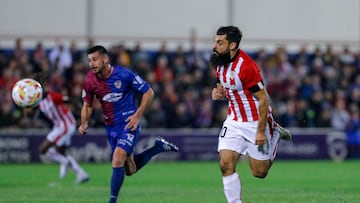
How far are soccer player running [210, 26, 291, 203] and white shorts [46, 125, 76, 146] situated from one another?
27.7ft

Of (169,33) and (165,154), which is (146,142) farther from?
(169,33)

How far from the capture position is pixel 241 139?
12.2 meters

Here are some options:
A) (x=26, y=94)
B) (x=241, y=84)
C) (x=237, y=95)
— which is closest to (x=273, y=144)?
(x=237, y=95)

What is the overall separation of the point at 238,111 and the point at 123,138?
2.26 meters

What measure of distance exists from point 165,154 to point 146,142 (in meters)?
1.15

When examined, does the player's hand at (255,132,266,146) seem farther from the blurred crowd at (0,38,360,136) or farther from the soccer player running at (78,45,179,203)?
the blurred crowd at (0,38,360,136)

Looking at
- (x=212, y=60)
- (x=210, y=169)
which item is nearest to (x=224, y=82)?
(x=212, y=60)

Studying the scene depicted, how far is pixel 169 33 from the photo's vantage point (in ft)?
102

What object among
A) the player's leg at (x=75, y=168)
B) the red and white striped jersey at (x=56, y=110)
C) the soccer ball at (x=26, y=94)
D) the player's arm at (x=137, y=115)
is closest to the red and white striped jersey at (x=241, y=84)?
the player's arm at (x=137, y=115)

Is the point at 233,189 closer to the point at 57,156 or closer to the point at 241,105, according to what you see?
the point at 241,105

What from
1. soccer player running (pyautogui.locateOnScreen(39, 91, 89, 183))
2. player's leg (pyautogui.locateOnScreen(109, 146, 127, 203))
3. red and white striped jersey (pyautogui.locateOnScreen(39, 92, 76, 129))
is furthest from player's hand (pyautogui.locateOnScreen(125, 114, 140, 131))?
soccer player running (pyautogui.locateOnScreen(39, 91, 89, 183))

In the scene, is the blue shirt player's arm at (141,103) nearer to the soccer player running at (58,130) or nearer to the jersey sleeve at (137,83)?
the jersey sleeve at (137,83)

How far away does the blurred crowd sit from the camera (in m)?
26.4

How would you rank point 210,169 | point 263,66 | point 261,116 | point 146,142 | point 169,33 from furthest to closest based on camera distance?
point 169,33 → point 263,66 → point 146,142 → point 210,169 → point 261,116
